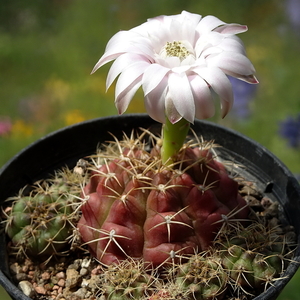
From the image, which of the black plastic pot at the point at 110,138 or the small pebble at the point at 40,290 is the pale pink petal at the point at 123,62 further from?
the small pebble at the point at 40,290

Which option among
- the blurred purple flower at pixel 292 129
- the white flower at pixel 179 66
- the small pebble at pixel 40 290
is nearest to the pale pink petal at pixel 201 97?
the white flower at pixel 179 66

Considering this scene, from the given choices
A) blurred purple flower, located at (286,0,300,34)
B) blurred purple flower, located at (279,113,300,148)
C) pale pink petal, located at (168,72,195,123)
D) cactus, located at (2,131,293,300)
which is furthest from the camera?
blurred purple flower, located at (286,0,300,34)

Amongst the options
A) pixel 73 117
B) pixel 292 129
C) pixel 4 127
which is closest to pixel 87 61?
pixel 73 117

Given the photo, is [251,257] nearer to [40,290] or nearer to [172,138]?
[172,138]

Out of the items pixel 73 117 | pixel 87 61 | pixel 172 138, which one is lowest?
pixel 172 138

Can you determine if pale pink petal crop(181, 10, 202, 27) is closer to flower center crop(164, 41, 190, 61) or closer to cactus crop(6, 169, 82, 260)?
flower center crop(164, 41, 190, 61)

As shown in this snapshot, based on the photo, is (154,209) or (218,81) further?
(154,209)

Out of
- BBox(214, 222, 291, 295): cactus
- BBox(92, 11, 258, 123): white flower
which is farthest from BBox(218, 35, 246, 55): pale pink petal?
BBox(214, 222, 291, 295): cactus
